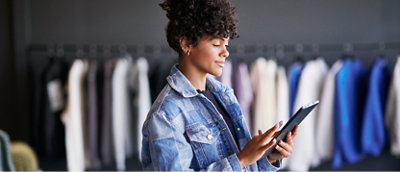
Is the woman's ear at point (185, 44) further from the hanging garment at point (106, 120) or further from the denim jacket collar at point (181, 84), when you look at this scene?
the hanging garment at point (106, 120)

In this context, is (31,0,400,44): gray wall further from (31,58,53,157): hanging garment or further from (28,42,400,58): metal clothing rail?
(31,58,53,157): hanging garment

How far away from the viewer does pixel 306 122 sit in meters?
3.45

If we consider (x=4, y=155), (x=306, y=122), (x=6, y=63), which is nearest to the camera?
(x=4, y=155)

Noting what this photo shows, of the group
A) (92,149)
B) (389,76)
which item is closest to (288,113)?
(389,76)

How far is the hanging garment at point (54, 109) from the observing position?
3592 mm

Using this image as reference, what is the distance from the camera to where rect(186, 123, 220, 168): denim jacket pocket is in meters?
1.15

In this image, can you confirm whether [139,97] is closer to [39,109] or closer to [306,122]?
[39,109]

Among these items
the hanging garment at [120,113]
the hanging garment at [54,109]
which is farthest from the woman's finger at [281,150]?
the hanging garment at [54,109]

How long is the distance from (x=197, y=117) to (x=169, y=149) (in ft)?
0.45

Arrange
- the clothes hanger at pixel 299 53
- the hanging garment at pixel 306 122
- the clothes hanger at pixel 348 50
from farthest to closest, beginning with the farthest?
the clothes hanger at pixel 299 53 → the clothes hanger at pixel 348 50 → the hanging garment at pixel 306 122

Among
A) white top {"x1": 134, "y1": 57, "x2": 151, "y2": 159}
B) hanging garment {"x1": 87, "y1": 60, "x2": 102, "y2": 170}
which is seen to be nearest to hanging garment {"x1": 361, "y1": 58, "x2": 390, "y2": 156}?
white top {"x1": 134, "y1": 57, "x2": 151, "y2": 159}

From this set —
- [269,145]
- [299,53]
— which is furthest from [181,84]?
[299,53]

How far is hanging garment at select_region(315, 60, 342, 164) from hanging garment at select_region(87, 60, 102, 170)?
166 centimetres

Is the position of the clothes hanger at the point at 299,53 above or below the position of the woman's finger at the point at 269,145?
above
